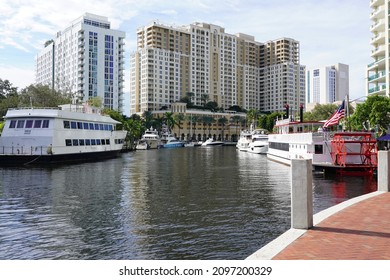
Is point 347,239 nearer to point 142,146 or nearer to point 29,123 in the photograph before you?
point 29,123

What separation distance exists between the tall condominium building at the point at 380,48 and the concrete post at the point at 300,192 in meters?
58.6

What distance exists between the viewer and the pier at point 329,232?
8.48 m

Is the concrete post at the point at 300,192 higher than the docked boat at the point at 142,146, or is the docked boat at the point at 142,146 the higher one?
the concrete post at the point at 300,192

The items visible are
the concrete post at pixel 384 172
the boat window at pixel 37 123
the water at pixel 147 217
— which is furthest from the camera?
the boat window at pixel 37 123

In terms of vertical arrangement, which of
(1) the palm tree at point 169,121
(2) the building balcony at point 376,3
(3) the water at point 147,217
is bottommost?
(3) the water at point 147,217

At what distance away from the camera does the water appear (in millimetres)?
12188

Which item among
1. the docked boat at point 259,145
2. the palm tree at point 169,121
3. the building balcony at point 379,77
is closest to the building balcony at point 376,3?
the building balcony at point 379,77

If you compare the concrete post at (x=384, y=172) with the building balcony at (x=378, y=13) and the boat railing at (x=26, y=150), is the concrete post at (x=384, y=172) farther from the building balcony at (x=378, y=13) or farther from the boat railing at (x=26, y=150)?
the building balcony at (x=378, y=13)

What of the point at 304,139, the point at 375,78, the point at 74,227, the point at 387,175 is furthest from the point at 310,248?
the point at 375,78

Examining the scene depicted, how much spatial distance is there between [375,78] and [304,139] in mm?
36179

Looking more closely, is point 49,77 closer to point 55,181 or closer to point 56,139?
point 56,139

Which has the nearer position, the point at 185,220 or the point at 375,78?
the point at 185,220

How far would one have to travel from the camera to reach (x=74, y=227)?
15.3 metres

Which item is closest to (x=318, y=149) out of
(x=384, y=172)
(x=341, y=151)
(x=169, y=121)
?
(x=341, y=151)
